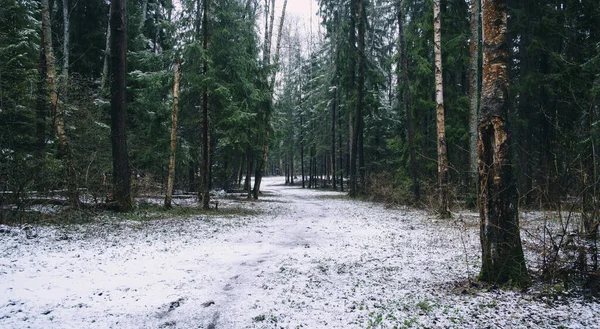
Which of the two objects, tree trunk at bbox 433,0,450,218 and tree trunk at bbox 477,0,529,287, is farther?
tree trunk at bbox 433,0,450,218

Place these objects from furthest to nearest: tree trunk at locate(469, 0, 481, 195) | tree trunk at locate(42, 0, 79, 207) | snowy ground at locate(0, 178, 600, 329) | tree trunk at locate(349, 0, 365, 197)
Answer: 1. tree trunk at locate(349, 0, 365, 197)
2. tree trunk at locate(469, 0, 481, 195)
3. tree trunk at locate(42, 0, 79, 207)
4. snowy ground at locate(0, 178, 600, 329)

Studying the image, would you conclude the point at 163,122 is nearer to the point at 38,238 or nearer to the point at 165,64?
the point at 165,64

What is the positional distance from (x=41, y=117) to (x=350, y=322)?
13.6 meters

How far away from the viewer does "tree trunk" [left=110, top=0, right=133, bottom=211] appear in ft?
36.0

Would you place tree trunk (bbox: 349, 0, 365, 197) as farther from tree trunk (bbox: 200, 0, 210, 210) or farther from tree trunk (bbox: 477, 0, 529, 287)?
tree trunk (bbox: 477, 0, 529, 287)

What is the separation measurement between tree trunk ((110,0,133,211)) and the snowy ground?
3137 mm

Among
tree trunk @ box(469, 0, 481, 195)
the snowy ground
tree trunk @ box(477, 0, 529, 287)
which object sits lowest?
the snowy ground

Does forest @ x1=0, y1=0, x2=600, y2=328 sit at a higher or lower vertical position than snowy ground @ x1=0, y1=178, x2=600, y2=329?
higher

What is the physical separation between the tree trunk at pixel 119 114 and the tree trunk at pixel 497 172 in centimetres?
1097

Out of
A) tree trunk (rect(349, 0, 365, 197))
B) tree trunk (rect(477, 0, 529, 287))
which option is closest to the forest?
tree trunk (rect(477, 0, 529, 287))

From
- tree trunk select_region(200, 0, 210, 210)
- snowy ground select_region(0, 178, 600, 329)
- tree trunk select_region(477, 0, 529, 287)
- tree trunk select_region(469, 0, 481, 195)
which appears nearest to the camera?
snowy ground select_region(0, 178, 600, 329)

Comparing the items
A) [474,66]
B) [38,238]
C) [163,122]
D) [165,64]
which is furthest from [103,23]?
[474,66]

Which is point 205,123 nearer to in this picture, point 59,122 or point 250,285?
point 59,122

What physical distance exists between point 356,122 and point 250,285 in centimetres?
1787
